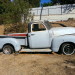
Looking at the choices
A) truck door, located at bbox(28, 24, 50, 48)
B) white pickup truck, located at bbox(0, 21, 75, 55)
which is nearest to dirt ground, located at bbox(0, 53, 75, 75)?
white pickup truck, located at bbox(0, 21, 75, 55)

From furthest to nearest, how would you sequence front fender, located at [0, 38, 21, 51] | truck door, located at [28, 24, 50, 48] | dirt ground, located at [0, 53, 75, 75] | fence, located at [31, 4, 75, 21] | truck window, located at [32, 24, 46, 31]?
fence, located at [31, 4, 75, 21] → front fender, located at [0, 38, 21, 51] → truck window, located at [32, 24, 46, 31] → truck door, located at [28, 24, 50, 48] → dirt ground, located at [0, 53, 75, 75]

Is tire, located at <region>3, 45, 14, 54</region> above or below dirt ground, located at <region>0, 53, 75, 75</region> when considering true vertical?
above

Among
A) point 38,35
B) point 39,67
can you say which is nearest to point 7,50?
point 38,35

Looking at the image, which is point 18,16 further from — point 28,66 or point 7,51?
point 28,66

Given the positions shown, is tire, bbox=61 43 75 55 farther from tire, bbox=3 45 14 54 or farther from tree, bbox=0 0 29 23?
tree, bbox=0 0 29 23

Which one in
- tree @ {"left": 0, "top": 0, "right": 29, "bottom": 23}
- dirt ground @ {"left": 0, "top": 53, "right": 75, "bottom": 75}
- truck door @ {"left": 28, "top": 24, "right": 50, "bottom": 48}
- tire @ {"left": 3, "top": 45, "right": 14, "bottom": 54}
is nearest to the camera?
dirt ground @ {"left": 0, "top": 53, "right": 75, "bottom": 75}

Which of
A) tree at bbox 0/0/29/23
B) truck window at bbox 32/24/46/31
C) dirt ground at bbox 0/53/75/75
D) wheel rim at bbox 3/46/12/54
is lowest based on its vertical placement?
dirt ground at bbox 0/53/75/75

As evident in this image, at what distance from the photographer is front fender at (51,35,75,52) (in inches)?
349

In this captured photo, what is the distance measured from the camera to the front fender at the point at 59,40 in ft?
29.1

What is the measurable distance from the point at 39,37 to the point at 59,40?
0.99 metres

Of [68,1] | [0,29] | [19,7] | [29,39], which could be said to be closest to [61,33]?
[29,39]

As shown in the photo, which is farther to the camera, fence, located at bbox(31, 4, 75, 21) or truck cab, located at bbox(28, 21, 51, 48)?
fence, located at bbox(31, 4, 75, 21)

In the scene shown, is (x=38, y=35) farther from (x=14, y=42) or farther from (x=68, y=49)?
(x=68, y=49)

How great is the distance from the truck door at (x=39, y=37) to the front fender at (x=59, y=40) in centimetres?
36
